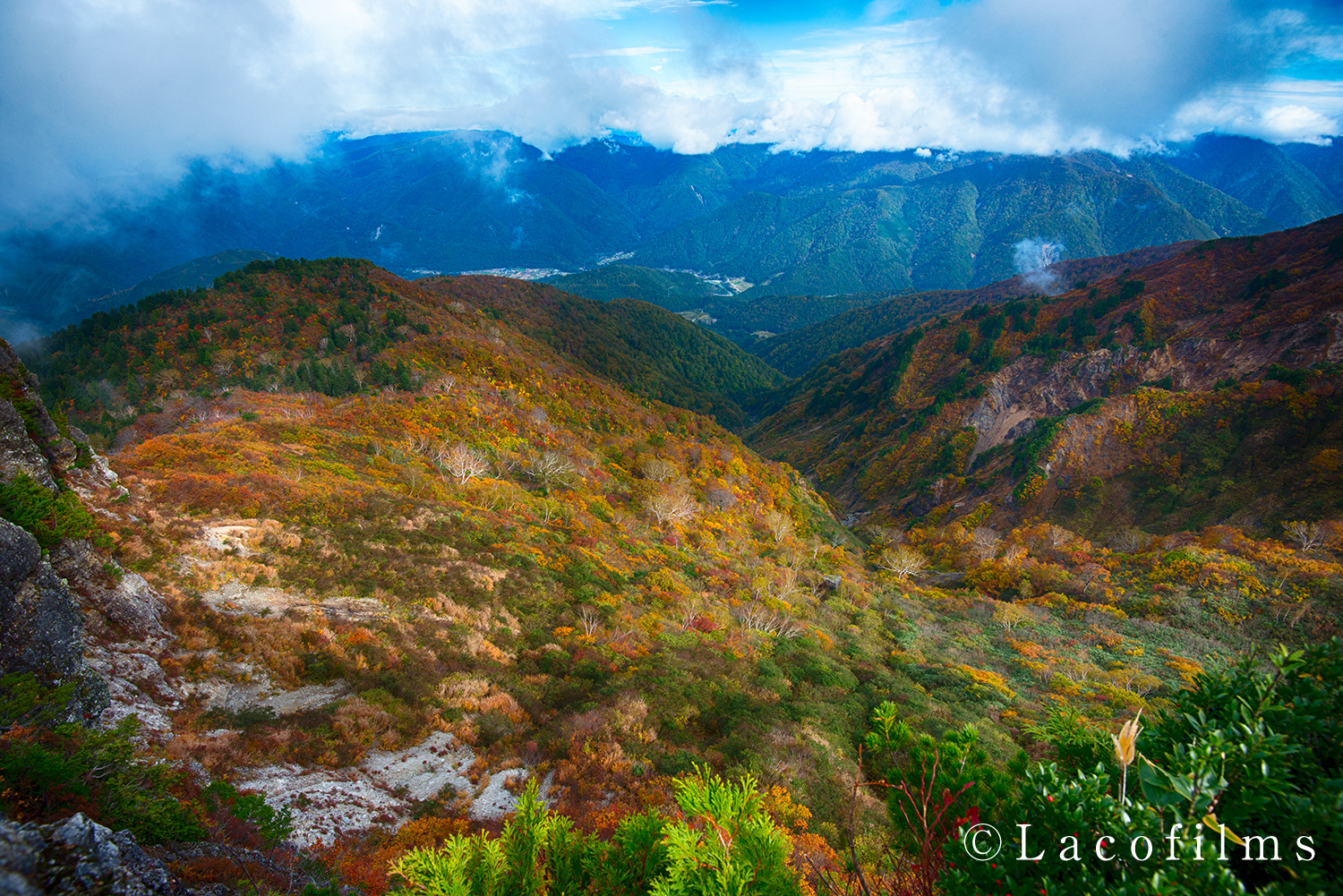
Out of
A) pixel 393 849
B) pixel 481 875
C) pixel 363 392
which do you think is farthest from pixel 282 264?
pixel 481 875

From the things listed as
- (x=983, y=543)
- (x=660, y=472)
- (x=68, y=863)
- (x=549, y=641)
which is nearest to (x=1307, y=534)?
(x=983, y=543)

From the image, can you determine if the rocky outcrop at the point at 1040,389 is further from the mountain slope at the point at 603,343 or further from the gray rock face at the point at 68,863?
the gray rock face at the point at 68,863

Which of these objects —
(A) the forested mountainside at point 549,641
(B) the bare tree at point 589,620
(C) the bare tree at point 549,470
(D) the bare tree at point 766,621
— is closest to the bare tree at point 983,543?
(A) the forested mountainside at point 549,641

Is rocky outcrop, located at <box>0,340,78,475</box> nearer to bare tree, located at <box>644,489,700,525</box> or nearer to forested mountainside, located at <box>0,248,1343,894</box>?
→ forested mountainside, located at <box>0,248,1343,894</box>

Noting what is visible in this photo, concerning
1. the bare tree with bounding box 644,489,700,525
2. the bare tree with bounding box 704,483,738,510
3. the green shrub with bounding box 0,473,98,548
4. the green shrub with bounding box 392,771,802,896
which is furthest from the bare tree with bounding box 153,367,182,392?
the green shrub with bounding box 392,771,802,896

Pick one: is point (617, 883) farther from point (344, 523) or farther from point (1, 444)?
point (344, 523)
